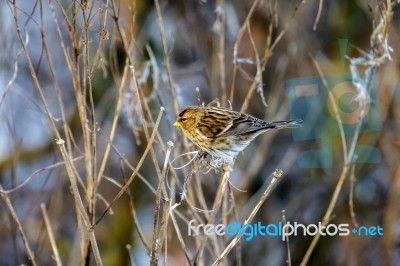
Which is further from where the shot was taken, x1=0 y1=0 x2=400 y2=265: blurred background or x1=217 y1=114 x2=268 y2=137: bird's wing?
x1=0 y1=0 x2=400 y2=265: blurred background

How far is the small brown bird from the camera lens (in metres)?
1.32

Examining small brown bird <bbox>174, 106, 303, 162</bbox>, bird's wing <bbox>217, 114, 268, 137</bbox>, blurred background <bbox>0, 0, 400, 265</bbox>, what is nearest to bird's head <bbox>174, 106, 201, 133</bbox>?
small brown bird <bbox>174, 106, 303, 162</bbox>

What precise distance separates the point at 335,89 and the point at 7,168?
6.87 ft

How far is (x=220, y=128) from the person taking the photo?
145 centimetres

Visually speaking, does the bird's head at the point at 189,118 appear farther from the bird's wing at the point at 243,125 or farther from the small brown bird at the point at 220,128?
the bird's wing at the point at 243,125

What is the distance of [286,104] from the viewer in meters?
2.58

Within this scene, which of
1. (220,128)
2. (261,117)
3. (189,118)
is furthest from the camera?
(261,117)

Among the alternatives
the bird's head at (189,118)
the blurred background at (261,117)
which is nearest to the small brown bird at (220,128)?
the bird's head at (189,118)

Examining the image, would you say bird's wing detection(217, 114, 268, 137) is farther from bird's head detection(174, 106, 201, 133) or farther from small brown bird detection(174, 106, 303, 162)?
bird's head detection(174, 106, 201, 133)

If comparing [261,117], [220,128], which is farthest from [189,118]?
[261,117]

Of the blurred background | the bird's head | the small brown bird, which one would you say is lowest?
the blurred background

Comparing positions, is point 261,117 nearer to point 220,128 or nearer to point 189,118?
point 220,128

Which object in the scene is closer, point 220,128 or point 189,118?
point 189,118

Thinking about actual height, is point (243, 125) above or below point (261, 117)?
above
